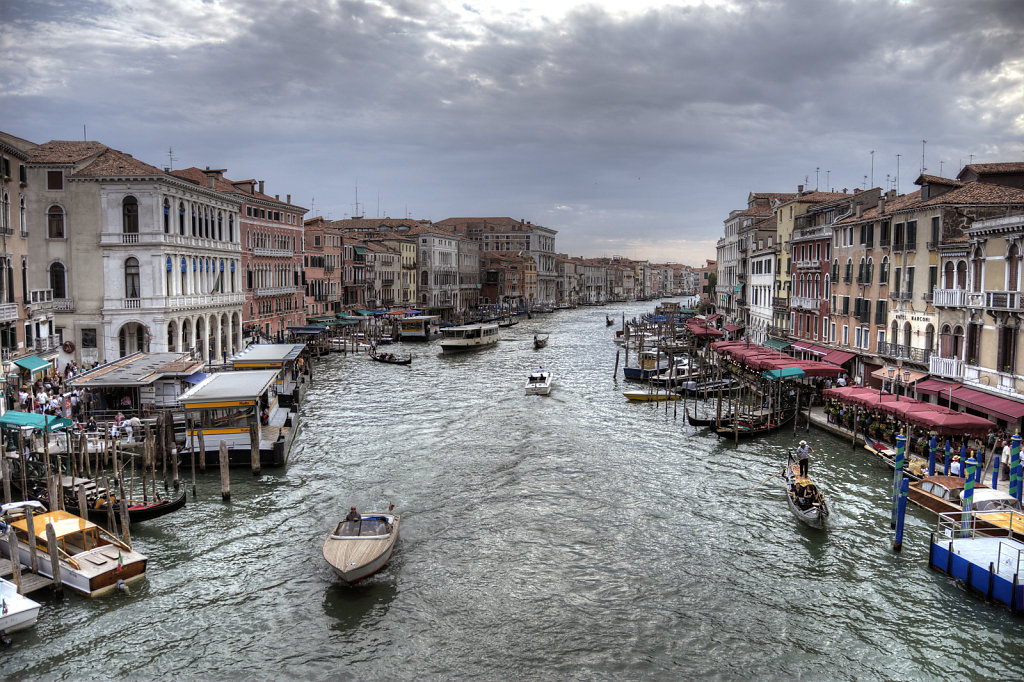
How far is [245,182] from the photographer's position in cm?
5603

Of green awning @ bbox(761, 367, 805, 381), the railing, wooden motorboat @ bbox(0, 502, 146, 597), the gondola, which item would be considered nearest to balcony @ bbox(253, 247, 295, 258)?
the railing

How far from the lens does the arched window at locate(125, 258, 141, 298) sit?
33781 millimetres

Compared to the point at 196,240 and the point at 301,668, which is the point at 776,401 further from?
the point at 196,240

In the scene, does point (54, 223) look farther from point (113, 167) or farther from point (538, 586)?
point (538, 586)

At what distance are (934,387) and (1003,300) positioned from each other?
4.09 meters

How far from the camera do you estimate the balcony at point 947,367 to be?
24359 millimetres

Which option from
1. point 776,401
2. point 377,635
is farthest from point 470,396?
point 377,635

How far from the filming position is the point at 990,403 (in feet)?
71.4

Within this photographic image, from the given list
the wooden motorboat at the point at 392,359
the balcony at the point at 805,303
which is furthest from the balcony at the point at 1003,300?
the wooden motorboat at the point at 392,359

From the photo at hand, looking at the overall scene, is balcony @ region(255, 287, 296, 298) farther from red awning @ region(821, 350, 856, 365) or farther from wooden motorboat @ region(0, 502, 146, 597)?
wooden motorboat @ region(0, 502, 146, 597)

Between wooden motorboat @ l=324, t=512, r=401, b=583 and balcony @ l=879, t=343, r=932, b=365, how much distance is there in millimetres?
20069

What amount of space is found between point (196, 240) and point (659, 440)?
24.4m

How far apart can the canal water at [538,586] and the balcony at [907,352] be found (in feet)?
16.2

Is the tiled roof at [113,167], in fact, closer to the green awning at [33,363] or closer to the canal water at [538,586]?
the green awning at [33,363]
